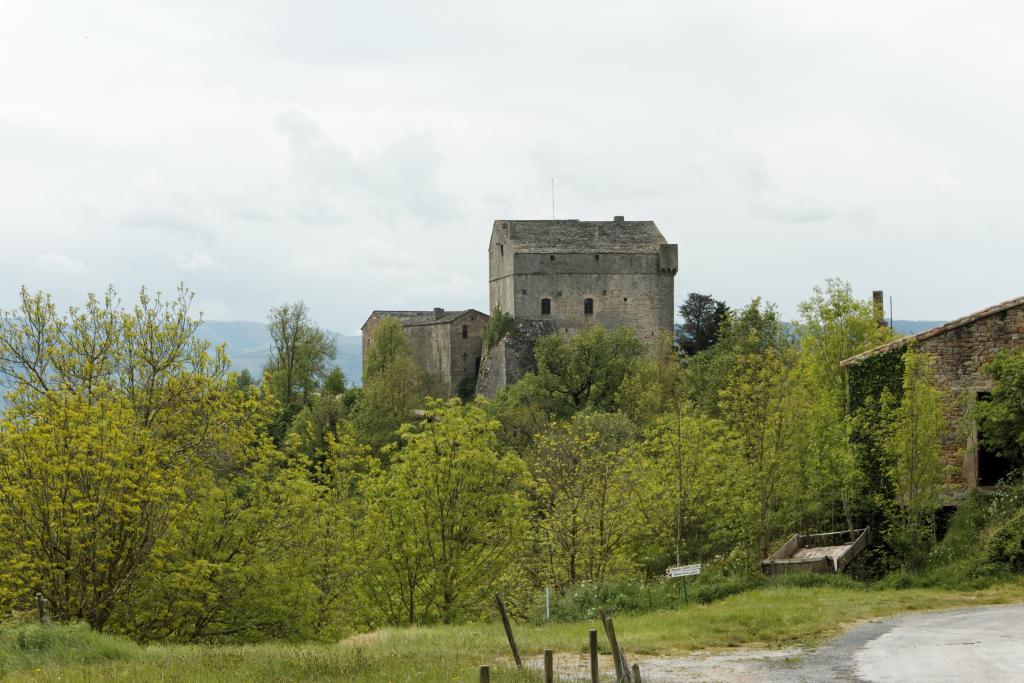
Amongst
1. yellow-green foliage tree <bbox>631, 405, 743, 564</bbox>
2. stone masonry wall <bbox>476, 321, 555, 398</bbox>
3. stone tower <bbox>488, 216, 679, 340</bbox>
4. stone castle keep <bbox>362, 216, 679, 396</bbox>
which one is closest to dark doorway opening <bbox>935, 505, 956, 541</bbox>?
yellow-green foliage tree <bbox>631, 405, 743, 564</bbox>

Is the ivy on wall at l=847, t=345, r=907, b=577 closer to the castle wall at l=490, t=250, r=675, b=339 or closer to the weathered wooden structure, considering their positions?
the weathered wooden structure

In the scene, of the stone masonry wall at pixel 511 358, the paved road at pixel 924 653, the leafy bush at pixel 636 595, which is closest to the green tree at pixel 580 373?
the stone masonry wall at pixel 511 358

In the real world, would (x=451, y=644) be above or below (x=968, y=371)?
below

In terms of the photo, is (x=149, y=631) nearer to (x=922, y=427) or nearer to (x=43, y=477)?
(x=43, y=477)

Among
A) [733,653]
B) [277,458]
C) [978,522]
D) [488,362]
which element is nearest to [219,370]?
[277,458]

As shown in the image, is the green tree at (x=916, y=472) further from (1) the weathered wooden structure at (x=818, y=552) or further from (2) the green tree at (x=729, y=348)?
(2) the green tree at (x=729, y=348)

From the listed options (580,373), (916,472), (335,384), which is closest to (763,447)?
(916,472)

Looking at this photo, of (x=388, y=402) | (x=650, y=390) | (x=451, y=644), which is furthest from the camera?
(x=388, y=402)

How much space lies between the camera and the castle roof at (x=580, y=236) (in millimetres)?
90375

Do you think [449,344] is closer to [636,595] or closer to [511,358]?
[511,358]

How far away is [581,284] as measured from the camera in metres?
89.5

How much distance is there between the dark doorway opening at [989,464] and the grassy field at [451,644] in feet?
15.2

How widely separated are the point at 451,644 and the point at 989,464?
613 inches

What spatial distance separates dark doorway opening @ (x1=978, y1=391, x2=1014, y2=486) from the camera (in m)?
29.6
